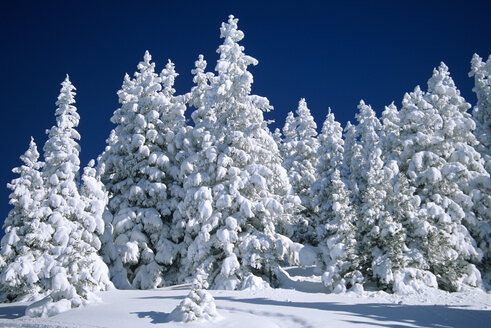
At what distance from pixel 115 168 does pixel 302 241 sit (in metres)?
16.4

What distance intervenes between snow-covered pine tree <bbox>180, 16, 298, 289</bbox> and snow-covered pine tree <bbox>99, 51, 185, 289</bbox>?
2542 mm

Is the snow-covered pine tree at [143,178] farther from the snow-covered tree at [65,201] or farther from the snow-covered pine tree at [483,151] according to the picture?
the snow-covered pine tree at [483,151]

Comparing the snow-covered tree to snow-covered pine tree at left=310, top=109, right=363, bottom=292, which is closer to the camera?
snow-covered pine tree at left=310, top=109, right=363, bottom=292

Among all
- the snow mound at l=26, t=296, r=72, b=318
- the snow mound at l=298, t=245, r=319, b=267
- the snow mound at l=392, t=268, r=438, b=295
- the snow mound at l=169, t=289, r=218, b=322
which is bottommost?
the snow mound at l=26, t=296, r=72, b=318

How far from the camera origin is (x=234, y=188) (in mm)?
21312

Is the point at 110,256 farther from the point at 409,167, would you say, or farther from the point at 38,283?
the point at 409,167

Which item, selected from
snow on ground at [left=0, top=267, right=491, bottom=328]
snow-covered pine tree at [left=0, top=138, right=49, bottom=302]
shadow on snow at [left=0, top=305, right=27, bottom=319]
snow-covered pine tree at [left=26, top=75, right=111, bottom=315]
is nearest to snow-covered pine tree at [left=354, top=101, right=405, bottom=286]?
snow on ground at [left=0, top=267, right=491, bottom=328]

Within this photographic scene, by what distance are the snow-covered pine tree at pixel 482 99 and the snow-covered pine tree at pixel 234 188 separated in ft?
54.2

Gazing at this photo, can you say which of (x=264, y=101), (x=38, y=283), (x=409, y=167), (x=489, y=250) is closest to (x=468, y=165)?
(x=409, y=167)

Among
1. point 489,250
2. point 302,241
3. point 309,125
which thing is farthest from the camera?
point 309,125

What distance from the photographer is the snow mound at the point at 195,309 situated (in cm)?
1209

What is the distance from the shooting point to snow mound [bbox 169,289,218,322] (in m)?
12.1

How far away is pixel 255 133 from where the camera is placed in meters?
22.8

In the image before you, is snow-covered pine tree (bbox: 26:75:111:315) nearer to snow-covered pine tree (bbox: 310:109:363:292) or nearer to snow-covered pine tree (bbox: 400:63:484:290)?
snow-covered pine tree (bbox: 310:109:363:292)
